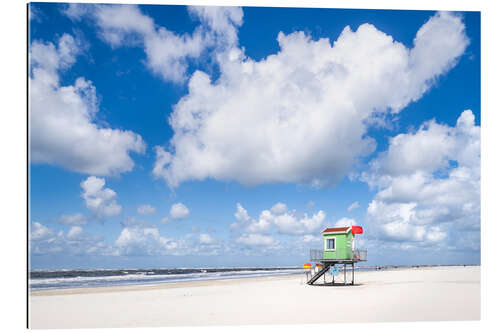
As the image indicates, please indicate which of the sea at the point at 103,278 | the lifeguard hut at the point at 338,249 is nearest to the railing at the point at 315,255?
the lifeguard hut at the point at 338,249

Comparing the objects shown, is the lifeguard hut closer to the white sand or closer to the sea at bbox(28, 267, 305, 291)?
the white sand

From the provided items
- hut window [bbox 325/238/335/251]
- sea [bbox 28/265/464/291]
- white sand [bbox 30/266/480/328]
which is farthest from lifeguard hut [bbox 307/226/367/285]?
sea [bbox 28/265/464/291]

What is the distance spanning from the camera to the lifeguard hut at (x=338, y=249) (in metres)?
19.5

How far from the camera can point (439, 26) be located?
542 inches

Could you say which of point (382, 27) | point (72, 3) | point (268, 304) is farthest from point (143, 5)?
point (268, 304)

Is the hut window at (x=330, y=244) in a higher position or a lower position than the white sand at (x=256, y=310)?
higher

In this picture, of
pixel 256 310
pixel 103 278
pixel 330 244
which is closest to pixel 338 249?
pixel 330 244

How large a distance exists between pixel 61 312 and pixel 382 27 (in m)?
14.2

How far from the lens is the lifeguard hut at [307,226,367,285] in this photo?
19547 millimetres

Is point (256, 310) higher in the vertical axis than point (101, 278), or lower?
higher

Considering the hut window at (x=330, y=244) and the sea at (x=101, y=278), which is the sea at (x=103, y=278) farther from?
the hut window at (x=330, y=244)

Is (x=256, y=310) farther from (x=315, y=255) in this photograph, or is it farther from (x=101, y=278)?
(x=101, y=278)

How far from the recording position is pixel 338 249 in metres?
19.7
